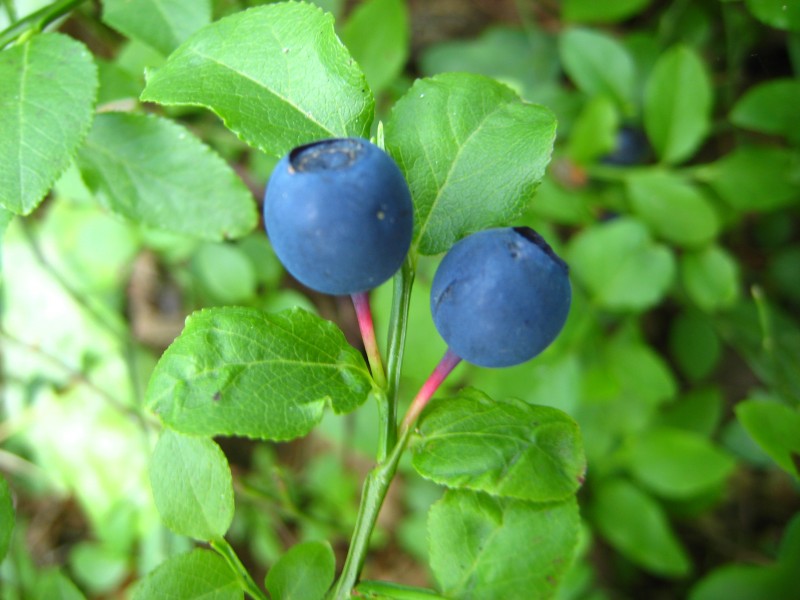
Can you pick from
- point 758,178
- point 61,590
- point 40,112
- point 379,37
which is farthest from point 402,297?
point 758,178

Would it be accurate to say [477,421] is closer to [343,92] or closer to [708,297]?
[343,92]

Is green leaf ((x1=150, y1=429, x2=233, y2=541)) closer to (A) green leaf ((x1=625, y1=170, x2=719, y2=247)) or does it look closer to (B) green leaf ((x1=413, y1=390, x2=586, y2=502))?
(B) green leaf ((x1=413, y1=390, x2=586, y2=502))

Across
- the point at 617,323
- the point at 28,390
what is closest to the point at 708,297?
the point at 617,323

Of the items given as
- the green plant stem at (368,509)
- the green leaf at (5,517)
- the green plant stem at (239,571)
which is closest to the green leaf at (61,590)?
the green leaf at (5,517)

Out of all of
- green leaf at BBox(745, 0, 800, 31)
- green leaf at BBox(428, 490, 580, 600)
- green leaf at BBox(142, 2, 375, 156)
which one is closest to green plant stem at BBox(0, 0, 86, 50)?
green leaf at BBox(142, 2, 375, 156)

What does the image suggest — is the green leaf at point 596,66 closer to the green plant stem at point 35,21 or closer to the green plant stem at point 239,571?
the green plant stem at point 35,21

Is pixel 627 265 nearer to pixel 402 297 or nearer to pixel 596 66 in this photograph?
pixel 596 66
